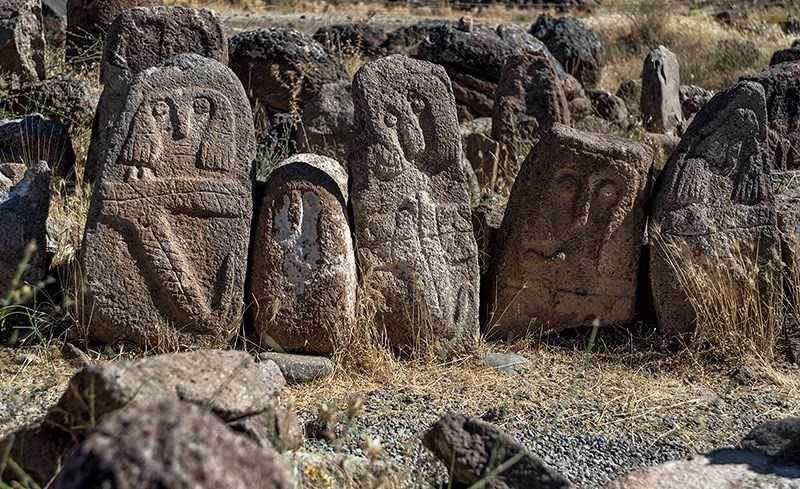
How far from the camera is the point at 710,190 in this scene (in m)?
5.48

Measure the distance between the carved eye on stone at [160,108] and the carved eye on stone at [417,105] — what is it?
1.20m

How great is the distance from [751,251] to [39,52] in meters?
6.21

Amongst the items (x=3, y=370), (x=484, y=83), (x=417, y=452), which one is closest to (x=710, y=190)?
(x=417, y=452)

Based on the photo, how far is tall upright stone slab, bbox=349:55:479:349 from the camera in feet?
17.0

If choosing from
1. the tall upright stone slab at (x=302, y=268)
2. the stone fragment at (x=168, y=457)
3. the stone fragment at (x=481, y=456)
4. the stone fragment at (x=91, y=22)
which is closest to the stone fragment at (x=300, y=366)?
the tall upright stone slab at (x=302, y=268)

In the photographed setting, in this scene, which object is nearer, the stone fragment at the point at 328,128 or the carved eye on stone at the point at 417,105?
the carved eye on stone at the point at 417,105

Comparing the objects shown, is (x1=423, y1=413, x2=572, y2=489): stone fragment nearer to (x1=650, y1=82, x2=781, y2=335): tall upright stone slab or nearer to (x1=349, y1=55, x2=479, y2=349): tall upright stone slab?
(x1=349, y1=55, x2=479, y2=349): tall upright stone slab

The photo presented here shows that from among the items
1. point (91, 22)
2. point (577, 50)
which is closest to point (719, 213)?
point (91, 22)

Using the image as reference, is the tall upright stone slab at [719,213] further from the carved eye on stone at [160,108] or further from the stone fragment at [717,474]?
the carved eye on stone at [160,108]

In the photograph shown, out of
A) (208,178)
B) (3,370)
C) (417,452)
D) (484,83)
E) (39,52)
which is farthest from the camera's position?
(484,83)

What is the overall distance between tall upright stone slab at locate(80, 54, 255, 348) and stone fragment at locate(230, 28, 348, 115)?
3.98 meters

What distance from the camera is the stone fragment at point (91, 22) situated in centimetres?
969

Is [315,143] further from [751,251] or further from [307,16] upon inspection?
[307,16]

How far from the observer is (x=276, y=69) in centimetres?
917
